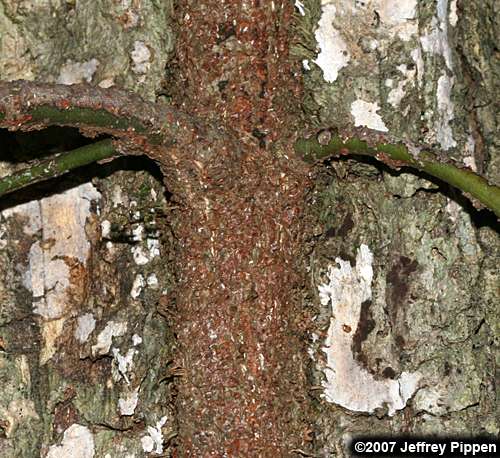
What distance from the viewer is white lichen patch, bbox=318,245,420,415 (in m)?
1.69

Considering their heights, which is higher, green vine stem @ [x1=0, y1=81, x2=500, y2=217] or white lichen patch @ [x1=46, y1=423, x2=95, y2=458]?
green vine stem @ [x1=0, y1=81, x2=500, y2=217]

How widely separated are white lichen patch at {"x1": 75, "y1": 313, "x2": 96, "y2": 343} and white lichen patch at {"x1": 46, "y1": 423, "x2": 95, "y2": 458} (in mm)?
171

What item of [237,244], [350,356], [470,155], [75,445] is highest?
[470,155]

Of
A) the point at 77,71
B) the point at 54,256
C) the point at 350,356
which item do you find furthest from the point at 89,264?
the point at 350,356

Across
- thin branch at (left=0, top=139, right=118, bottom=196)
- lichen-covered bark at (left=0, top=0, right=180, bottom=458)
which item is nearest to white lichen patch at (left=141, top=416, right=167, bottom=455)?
lichen-covered bark at (left=0, top=0, right=180, bottom=458)

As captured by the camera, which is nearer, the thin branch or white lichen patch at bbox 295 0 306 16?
the thin branch

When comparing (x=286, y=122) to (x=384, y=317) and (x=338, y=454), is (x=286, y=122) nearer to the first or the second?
(x=384, y=317)

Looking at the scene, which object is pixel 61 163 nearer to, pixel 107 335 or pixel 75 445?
pixel 107 335

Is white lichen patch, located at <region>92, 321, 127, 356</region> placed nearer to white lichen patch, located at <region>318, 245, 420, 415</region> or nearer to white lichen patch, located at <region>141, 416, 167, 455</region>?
white lichen patch, located at <region>141, 416, 167, 455</region>

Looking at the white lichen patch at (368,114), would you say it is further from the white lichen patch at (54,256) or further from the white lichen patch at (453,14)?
the white lichen patch at (54,256)

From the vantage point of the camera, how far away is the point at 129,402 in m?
1.71

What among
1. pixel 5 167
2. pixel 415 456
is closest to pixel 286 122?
pixel 5 167

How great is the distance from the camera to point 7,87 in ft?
4.45

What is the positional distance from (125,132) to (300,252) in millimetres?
421
